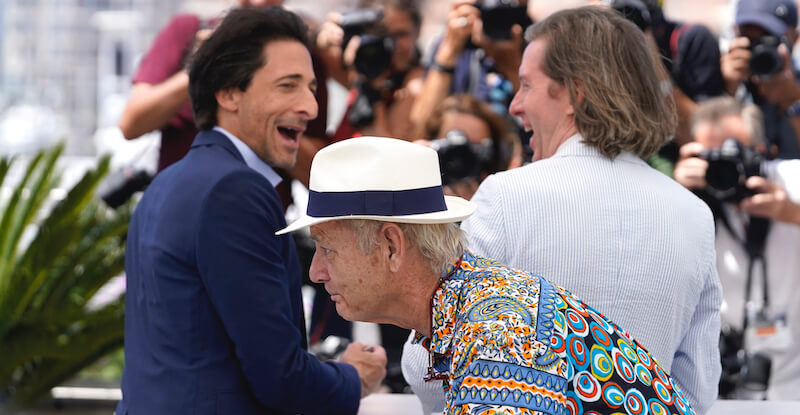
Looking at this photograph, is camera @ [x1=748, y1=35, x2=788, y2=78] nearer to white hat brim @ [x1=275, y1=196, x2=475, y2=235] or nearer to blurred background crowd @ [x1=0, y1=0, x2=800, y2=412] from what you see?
blurred background crowd @ [x1=0, y1=0, x2=800, y2=412]

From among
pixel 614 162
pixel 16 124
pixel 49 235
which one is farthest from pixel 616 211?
pixel 16 124

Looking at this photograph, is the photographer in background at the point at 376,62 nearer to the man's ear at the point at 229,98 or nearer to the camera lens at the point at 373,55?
the camera lens at the point at 373,55

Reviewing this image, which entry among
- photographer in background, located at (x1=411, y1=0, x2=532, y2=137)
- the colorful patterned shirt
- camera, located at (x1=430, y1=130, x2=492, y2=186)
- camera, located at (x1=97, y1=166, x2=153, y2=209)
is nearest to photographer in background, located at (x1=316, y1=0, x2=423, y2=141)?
photographer in background, located at (x1=411, y1=0, x2=532, y2=137)

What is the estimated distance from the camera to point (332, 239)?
1.51m

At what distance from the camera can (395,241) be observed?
1.47 metres

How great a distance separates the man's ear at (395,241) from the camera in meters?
1.46

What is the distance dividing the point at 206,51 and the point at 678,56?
211 cm

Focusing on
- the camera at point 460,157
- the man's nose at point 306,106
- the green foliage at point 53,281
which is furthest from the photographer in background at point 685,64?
the green foliage at point 53,281

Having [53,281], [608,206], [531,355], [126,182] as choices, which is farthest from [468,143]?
[53,281]

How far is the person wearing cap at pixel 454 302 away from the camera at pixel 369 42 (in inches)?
90.4

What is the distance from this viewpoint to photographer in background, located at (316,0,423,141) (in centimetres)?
382

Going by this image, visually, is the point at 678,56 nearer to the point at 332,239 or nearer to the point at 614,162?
the point at 614,162

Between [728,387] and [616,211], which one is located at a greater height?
[616,211]

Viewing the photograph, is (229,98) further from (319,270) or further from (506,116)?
(506,116)
